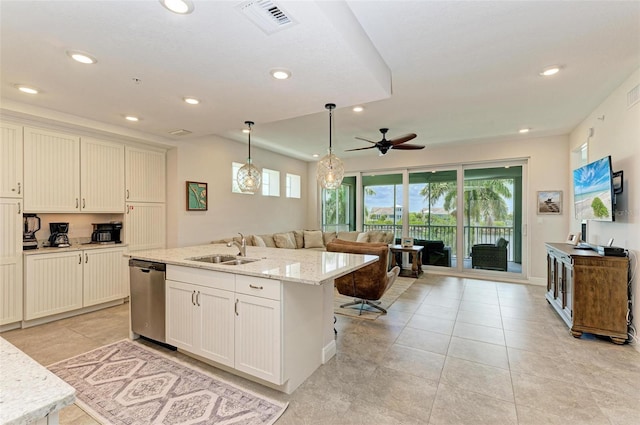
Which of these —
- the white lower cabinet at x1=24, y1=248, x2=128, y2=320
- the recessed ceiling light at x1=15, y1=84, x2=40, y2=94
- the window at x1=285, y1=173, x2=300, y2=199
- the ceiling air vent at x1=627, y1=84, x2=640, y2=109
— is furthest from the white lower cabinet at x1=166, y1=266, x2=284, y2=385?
the window at x1=285, y1=173, x2=300, y2=199

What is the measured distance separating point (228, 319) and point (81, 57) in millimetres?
2354

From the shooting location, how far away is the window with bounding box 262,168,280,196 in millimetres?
6762

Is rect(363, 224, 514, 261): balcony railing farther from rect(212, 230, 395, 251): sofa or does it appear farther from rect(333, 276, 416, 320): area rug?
rect(333, 276, 416, 320): area rug

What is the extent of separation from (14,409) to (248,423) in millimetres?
1583

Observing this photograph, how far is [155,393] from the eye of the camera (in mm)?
2268

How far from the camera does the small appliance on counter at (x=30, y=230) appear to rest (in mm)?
3641

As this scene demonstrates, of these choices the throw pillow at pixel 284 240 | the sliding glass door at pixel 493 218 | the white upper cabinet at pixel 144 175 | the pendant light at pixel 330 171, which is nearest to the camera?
the pendant light at pixel 330 171

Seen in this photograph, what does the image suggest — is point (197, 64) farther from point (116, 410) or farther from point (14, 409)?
point (116, 410)

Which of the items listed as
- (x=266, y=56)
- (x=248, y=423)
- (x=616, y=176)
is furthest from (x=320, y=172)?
(x=616, y=176)

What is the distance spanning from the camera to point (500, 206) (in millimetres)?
6137

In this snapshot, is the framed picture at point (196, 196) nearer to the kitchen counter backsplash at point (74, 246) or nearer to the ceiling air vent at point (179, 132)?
the ceiling air vent at point (179, 132)

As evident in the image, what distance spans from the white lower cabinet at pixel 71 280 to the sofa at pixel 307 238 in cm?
182

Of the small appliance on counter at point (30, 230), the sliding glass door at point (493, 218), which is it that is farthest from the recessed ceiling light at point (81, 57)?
the sliding glass door at point (493, 218)

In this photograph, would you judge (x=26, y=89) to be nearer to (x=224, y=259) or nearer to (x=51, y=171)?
(x=51, y=171)
